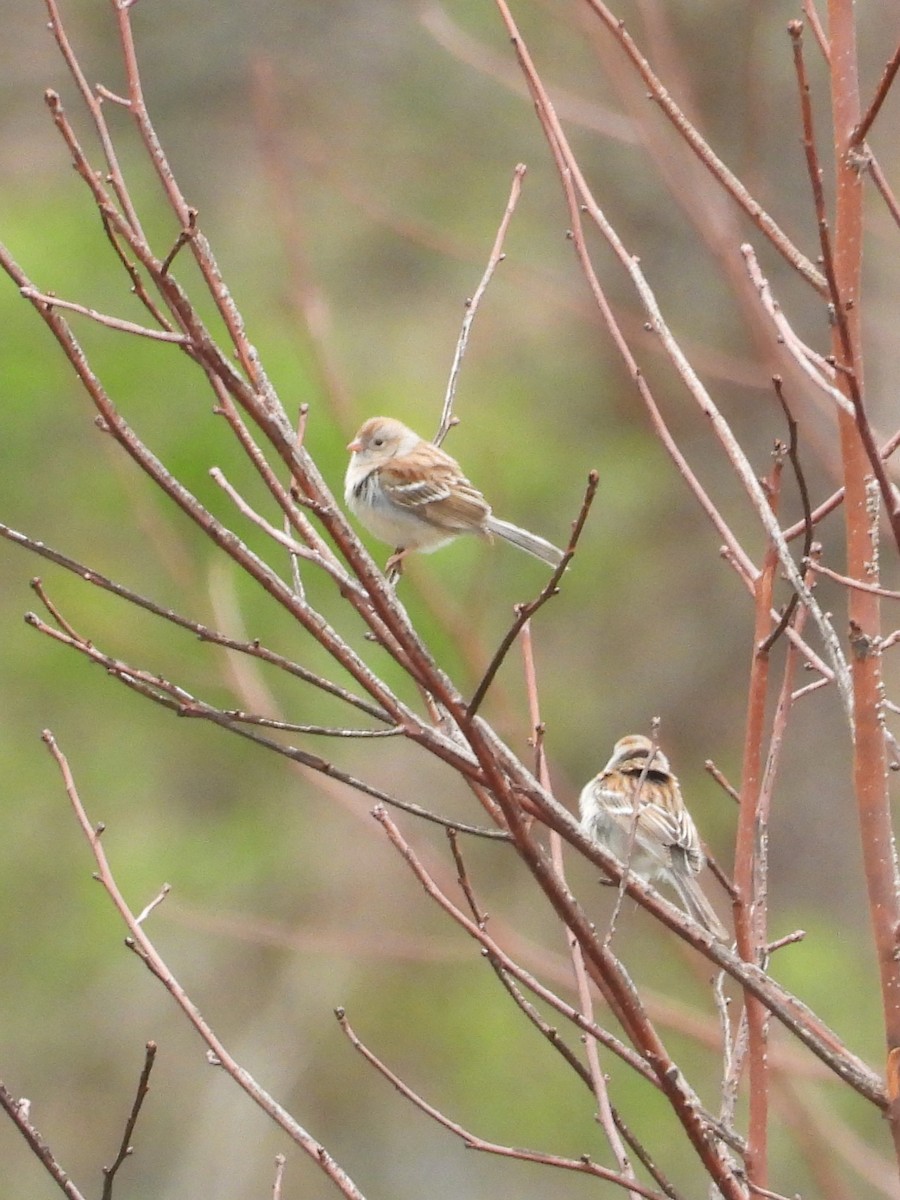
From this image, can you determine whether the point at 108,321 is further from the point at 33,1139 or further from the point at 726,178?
the point at 33,1139

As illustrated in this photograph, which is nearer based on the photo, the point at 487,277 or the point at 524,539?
the point at 487,277

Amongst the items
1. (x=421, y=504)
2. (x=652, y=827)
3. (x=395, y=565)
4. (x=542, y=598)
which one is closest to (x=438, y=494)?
(x=421, y=504)

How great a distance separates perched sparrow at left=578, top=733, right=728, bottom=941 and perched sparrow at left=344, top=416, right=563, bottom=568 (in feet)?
1.81

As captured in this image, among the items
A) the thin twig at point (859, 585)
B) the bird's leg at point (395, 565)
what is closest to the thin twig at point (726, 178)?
the thin twig at point (859, 585)

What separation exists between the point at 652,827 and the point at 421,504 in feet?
3.09

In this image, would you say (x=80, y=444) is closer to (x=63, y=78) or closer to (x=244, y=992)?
(x=63, y=78)

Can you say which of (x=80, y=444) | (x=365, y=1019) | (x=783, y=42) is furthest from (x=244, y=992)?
(x=783, y=42)

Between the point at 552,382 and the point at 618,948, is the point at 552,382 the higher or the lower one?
the higher one

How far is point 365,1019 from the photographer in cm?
750

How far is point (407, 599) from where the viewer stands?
6129mm

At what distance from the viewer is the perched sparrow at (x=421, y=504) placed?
388 centimetres

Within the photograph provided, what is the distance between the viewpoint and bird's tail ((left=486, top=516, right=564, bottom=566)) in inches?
145

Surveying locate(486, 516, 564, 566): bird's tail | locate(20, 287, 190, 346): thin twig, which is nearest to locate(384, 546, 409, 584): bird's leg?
locate(486, 516, 564, 566): bird's tail

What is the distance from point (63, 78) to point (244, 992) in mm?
4230
